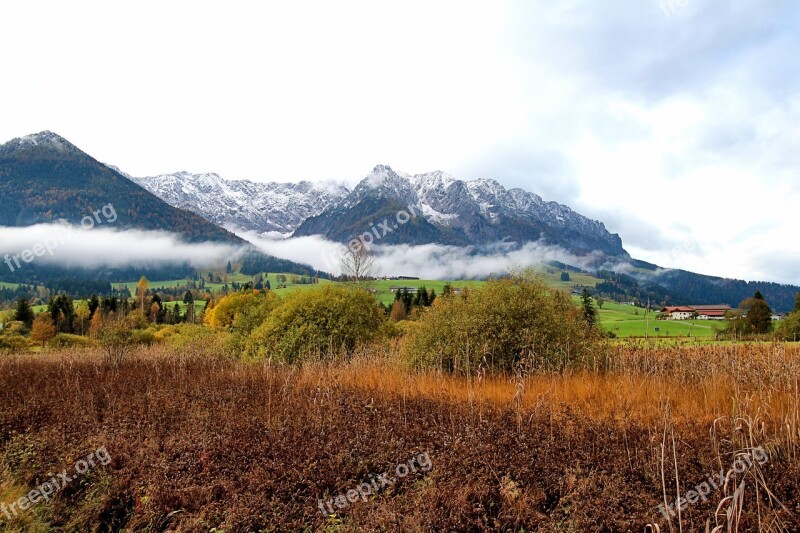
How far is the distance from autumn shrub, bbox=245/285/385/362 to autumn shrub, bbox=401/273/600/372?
3.38 m

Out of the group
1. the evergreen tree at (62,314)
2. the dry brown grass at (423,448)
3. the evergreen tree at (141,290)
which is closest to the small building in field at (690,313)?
the dry brown grass at (423,448)

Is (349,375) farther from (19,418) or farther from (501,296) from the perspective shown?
(19,418)

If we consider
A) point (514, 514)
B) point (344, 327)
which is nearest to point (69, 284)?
point (344, 327)

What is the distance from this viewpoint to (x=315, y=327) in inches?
598

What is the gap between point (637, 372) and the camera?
30.7ft

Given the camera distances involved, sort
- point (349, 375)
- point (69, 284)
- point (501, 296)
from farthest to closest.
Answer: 1. point (69, 284)
2. point (501, 296)
3. point (349, 375)

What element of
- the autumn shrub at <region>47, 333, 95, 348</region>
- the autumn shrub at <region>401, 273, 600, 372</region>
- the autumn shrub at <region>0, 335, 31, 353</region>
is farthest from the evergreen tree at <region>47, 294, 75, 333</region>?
the autumn shrub at <region>401, 273, 600, 372</region>

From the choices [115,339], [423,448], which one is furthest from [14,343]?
[423,448]

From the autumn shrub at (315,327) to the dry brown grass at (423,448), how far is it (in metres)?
4.67

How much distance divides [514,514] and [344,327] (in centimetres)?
1106

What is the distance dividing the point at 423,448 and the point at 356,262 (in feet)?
91.9

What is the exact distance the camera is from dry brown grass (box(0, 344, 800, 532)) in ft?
16.1

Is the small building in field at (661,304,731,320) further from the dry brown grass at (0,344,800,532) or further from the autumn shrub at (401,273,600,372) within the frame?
the dry brown grass at (0,344,800,532)

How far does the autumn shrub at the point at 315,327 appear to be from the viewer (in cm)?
1495
